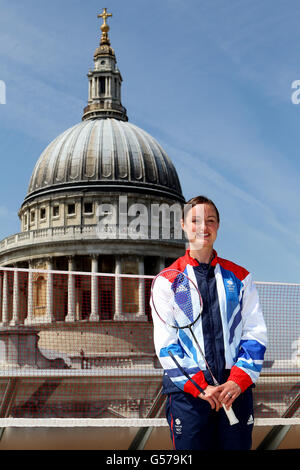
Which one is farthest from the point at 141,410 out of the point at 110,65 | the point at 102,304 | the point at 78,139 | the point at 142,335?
the point at 110,65

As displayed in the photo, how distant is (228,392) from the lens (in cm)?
425

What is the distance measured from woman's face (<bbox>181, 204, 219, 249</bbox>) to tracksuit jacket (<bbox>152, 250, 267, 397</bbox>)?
0.57ft

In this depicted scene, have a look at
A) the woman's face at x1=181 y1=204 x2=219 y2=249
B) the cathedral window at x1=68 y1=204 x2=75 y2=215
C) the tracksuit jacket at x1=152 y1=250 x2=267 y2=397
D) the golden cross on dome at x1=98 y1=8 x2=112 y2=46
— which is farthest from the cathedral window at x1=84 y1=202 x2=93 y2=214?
the tracksuit jacket at x1=152 y1=250 x2=267 y2=397

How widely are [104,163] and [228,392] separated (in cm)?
6048

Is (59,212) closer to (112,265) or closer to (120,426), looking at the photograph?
(112,265)

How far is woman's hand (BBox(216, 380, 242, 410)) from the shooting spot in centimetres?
423

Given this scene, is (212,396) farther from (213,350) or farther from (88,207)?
(88,207)

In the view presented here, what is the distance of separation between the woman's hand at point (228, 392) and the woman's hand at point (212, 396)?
2cm

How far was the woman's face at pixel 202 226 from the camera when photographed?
4.92 meters

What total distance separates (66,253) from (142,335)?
19166mm

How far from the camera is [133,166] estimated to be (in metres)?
64.6

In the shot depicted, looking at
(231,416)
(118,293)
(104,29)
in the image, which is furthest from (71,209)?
(231,416)

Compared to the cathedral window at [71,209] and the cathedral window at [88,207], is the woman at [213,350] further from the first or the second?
the cathedral window at [71,209]
